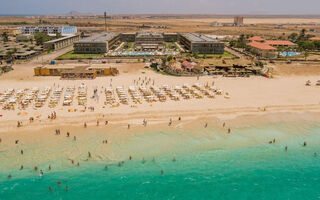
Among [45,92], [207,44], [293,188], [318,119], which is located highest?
[207,44]

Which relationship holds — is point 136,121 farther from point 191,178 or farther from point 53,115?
point 191,178

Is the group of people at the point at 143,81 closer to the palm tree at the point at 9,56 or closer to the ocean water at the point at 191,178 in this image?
the ocean water at the point at 191,178

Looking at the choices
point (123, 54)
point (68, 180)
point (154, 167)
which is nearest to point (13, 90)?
point (68, 180)

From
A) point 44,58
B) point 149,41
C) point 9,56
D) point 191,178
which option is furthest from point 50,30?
point 191,178

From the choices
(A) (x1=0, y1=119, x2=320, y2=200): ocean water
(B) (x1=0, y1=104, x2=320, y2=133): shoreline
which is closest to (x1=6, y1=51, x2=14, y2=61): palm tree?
(B) (x1=0, y1=104, x2=320, y2=133): shoreline

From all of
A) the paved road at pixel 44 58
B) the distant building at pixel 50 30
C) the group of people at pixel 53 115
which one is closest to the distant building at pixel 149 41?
the paved road at pixel 44 58

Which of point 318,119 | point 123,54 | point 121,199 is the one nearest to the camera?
point 121,199

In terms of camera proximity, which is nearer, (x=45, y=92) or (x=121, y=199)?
(x=121, y=199)

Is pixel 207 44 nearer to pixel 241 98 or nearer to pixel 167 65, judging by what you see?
pixel 167 65
